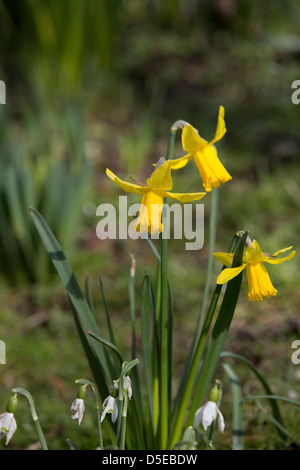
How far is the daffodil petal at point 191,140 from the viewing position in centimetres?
105

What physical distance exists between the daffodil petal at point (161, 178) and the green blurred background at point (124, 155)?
84 cm

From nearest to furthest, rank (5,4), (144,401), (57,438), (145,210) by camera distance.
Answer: (145,210)
(57,438)
(144,401)
(5,4)

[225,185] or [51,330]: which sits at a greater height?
[225,185]

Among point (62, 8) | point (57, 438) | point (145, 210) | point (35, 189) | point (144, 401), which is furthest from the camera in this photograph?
point (62, 8)

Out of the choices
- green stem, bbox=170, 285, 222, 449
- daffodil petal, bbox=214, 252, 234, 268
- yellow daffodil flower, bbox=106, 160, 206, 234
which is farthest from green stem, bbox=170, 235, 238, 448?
yellow daffodil flower, bbox=106, 160, 206, 234

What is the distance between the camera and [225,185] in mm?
3055

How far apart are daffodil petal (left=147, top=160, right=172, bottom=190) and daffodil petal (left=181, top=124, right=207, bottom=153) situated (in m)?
0.07

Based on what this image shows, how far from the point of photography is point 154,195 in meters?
1.07

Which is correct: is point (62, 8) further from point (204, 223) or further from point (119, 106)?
point (204, 223)

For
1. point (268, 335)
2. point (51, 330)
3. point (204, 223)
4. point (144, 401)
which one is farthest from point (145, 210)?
point (204, 223)

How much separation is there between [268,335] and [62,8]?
234 centimetres

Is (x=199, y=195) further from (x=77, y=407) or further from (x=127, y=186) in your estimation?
(x=77, y=407)

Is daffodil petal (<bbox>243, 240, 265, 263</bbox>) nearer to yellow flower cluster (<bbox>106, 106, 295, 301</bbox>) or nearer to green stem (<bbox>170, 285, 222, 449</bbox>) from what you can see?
yellow flower cluster (<bbox>106, 106, 295, 301</bbox>)

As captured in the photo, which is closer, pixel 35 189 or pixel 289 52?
pixel 35 189
